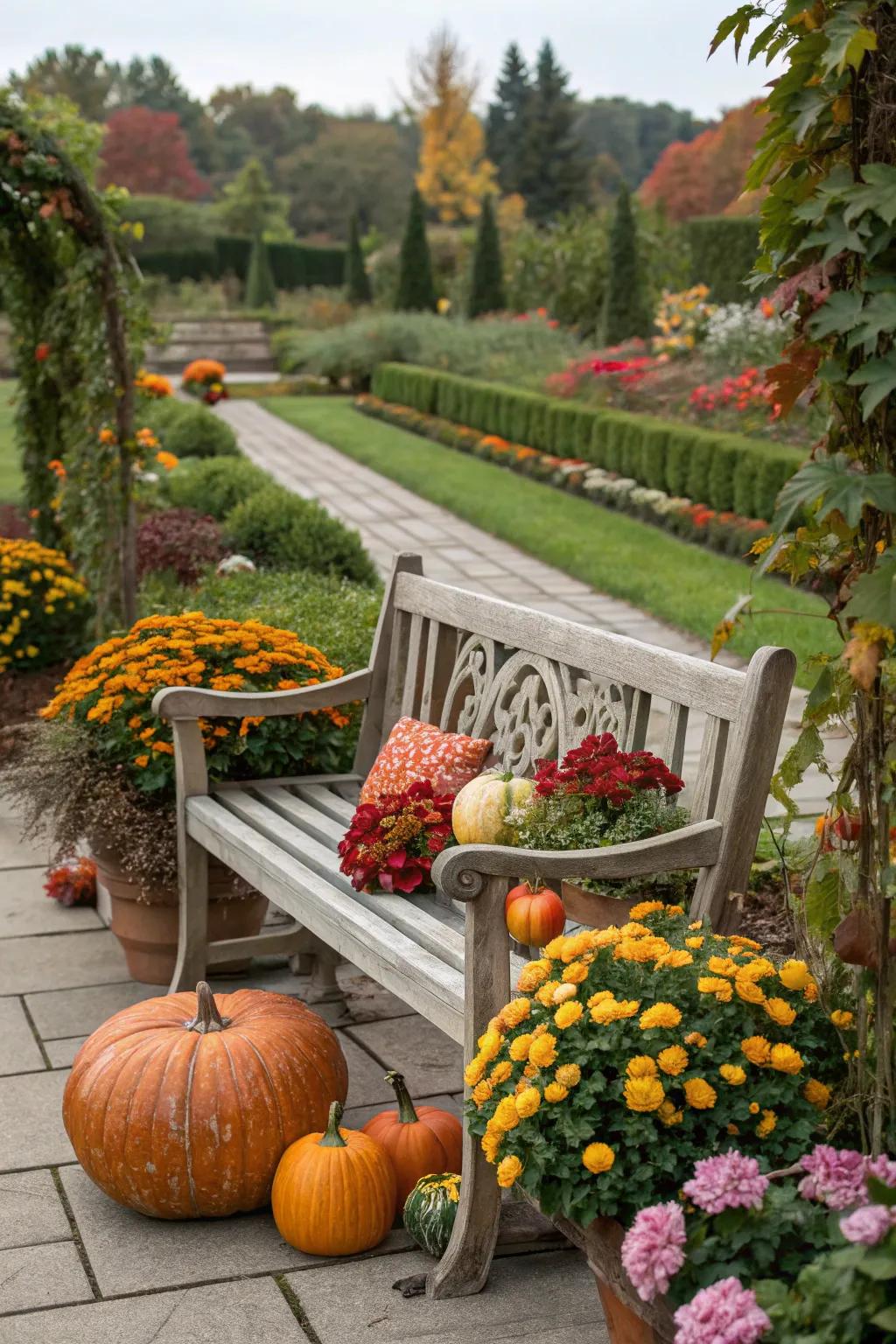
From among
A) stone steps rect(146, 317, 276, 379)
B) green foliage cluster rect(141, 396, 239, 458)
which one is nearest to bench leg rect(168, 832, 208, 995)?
green foliage cluster rect(141, 396, 239, 458)

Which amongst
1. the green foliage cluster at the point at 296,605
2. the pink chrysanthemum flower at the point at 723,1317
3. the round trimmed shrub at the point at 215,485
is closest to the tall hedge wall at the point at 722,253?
the round trimmed shrub at the point at 215,485

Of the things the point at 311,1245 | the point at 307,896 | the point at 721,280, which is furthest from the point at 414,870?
the point at 721,280

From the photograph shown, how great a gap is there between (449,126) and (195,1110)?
42757 millimetres

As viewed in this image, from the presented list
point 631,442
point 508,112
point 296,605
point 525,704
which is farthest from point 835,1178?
point 508,112

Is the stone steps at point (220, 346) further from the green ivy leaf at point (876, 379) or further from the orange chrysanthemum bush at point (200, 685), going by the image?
the green ivy leaf at point (876, 379)

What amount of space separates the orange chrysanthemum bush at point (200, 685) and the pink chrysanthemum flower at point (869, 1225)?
7.93 feet

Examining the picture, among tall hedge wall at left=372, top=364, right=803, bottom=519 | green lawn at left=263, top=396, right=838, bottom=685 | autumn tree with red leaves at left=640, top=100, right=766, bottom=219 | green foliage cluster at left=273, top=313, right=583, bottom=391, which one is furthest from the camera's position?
autumn tree with red leaves at left=640, top=100, right=766, bottom=219

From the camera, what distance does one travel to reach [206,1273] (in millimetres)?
2592

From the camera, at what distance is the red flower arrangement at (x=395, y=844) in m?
3.04

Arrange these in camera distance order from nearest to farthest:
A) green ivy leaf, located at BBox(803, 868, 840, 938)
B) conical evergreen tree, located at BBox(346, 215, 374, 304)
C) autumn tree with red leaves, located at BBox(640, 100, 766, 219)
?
green ivy leaf, located at BBox(803, 868, 840, 938) < conical evergreen tree, located at BBox(346, 215, 374, 304) < autumn tree with red leaves, located at BBox(640, 100, 766, 219)

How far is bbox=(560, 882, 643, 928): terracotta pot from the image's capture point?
2723mm

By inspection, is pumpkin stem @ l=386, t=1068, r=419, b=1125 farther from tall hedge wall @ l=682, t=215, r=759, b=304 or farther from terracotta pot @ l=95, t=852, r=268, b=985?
tall hedge wall @ l=682, t=215, r=759, b=304

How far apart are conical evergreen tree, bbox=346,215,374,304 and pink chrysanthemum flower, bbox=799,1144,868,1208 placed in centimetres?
2687

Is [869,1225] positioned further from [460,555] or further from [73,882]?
[460,555]
